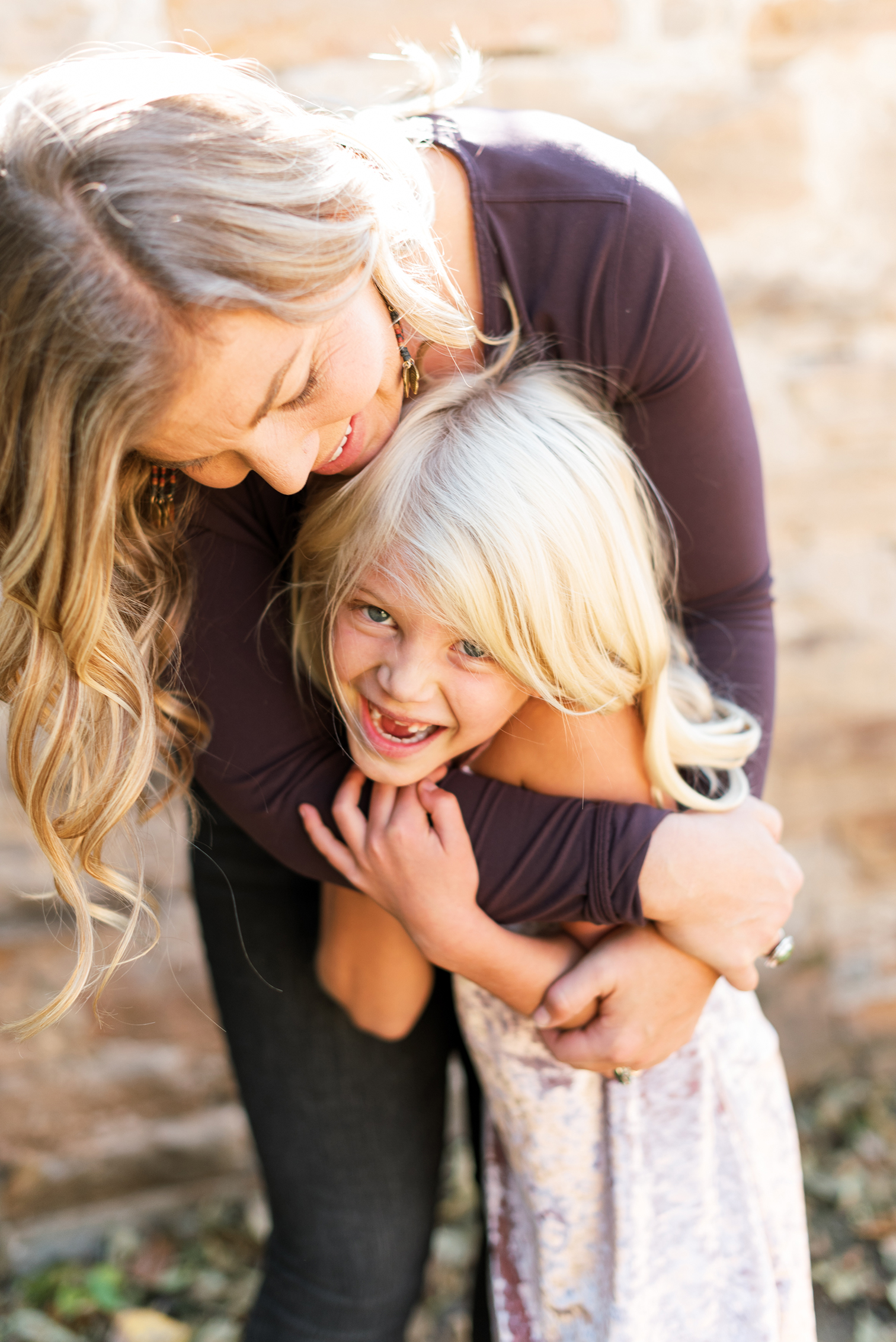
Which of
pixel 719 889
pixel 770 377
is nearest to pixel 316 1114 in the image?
pixel 719 889

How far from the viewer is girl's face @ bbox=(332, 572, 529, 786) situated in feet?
3.69

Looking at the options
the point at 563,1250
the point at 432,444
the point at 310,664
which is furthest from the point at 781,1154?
the point at 432,444

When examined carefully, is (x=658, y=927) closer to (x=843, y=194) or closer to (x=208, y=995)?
(x=208, y=995)

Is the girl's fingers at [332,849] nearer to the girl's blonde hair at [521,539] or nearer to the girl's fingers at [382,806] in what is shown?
the girl's fingers at [382,806]

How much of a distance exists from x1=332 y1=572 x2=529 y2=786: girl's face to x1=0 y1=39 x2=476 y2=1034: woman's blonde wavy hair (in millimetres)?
236

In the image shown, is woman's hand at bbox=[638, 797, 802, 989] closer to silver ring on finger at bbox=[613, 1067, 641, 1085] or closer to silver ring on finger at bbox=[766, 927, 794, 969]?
silver ring on finger at bbox=[766, 927, 794, 969]

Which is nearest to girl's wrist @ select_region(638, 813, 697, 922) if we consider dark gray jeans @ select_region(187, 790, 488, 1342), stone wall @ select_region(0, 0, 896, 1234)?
dark gray jeans @ select_region(187, 790, 488, 1342)

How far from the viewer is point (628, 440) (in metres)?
1.23

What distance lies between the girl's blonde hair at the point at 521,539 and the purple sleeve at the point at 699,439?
2.2 inches

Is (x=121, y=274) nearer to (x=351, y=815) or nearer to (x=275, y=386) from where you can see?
(x=275, y=386)

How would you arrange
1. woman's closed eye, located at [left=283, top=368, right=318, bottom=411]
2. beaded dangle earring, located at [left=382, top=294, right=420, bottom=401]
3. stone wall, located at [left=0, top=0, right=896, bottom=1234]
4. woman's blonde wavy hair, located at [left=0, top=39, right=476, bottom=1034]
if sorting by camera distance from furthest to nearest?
stone wall, located at [left=0, top=0, right=896, bottom=1234]
beaded dangle earring, located at [left=382, top=294, right=420, bottom=401]
woman's closed eye, located at [left=283, top=368, right=318, bottom=411]
woman's blonde wavy hair, located at [left=0, top=39, right=476, bottom=1034]

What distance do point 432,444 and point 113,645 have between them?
398 mm

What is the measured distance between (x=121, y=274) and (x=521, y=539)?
465mm

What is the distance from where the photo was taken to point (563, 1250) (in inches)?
50.1
